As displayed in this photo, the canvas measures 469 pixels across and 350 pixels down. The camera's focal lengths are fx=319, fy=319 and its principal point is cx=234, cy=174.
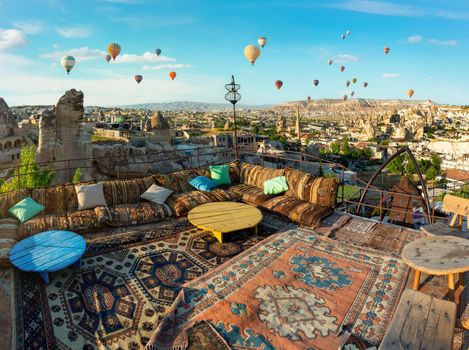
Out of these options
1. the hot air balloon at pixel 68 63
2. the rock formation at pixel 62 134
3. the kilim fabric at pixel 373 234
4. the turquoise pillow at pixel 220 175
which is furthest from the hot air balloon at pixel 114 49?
the kilim fabric at pixel 373 234

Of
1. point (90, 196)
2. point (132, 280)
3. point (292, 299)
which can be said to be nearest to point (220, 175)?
point (90, 196)

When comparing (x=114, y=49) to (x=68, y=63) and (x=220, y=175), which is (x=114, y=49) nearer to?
(x=68, y=63)

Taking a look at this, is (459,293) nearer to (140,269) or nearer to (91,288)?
(140,269)

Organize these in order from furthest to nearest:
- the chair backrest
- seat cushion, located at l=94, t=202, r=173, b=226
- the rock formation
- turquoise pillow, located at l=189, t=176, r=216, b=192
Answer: the rock formation, turquoise pillow, located at l=189, t=176, r=216, b=192, seat cushion, located at l=94, t=202, r=173, b=226, the chair backrest

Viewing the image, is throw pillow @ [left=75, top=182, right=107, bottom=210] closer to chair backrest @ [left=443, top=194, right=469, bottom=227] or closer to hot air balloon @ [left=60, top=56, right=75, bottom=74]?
chair backrest @ [left=443, top=194, right=469, bottom=227]

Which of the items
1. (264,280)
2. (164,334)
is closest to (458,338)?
(264,280)

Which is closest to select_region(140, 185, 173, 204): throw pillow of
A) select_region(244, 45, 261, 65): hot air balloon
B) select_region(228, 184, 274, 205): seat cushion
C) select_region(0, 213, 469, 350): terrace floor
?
select_region(0, 213, 469, 350): terrace floor
